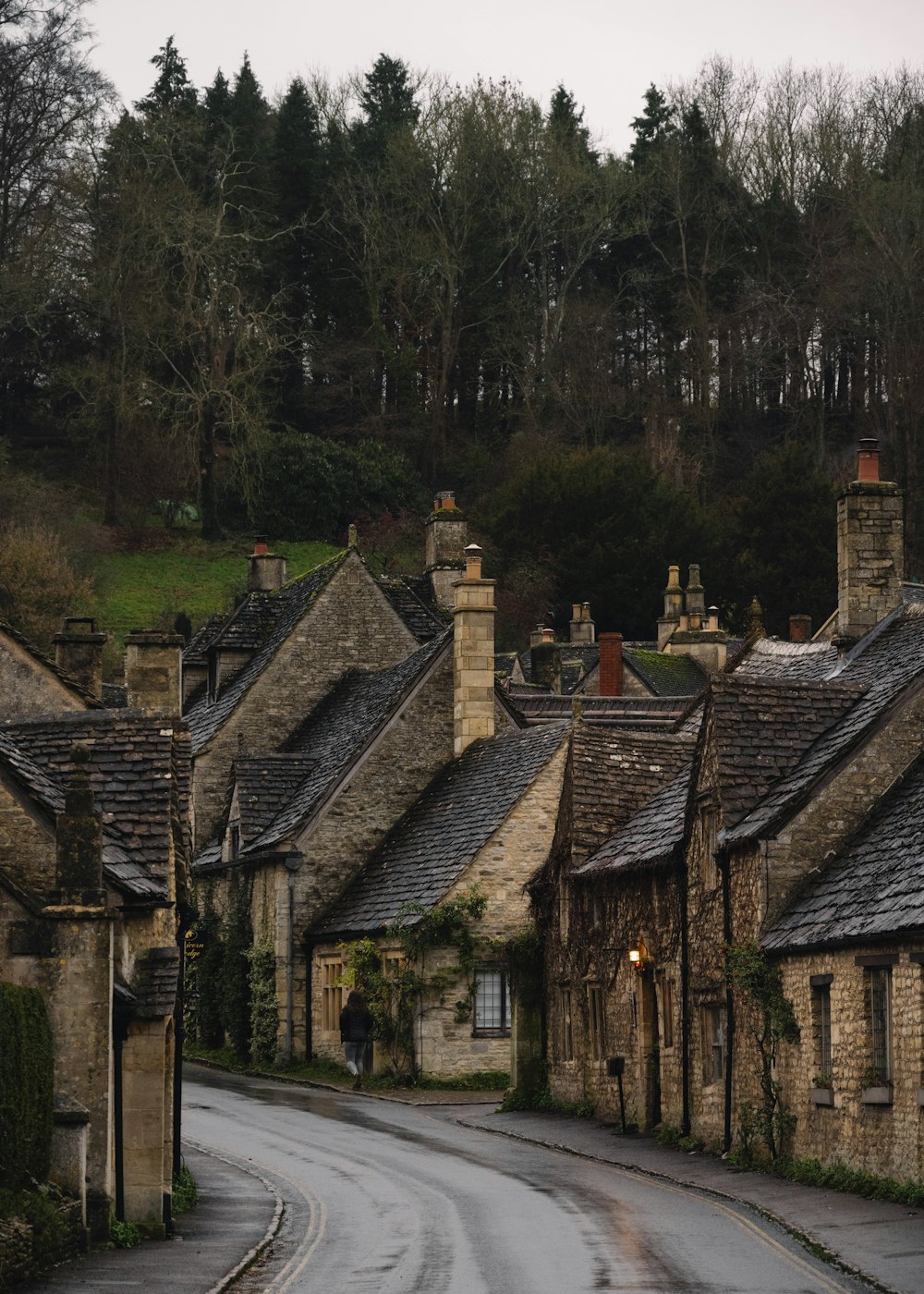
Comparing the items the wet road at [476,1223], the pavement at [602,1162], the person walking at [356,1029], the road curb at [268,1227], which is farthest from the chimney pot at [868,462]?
the road curb at [268,1227]

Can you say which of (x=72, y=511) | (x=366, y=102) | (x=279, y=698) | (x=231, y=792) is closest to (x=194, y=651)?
(x=279, y=698)

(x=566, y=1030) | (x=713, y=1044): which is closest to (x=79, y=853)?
Answer: (x=713, y=1044)

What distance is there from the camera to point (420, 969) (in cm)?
3925

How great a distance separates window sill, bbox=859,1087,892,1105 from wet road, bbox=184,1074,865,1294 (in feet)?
6.03

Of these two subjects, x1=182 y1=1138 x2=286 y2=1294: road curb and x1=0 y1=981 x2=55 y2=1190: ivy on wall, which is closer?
x1=182 y1=1138 x2=286 y2=1294: road curb

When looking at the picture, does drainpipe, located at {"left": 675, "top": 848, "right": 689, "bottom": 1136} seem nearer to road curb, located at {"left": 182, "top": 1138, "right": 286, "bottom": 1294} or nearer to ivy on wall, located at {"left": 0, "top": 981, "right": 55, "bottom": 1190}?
road curb, located at {"left": 182, "top": 1138, "right": 286, "bottom": 1294}

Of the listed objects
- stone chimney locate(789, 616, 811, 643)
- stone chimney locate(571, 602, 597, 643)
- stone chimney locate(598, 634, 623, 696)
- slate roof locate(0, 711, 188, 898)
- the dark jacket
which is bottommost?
the dark jacket

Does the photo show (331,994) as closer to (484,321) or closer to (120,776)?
(120,776)

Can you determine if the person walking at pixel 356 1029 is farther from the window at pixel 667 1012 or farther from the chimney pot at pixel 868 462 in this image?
the chimney pot at pixel 868 462

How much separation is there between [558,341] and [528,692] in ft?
96.6

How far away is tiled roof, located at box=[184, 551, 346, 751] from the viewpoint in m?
52.8

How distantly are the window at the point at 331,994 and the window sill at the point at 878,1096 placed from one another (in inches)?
812

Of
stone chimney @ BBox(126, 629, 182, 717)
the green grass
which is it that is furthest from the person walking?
the green grass

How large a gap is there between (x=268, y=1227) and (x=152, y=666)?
43.0 feet
